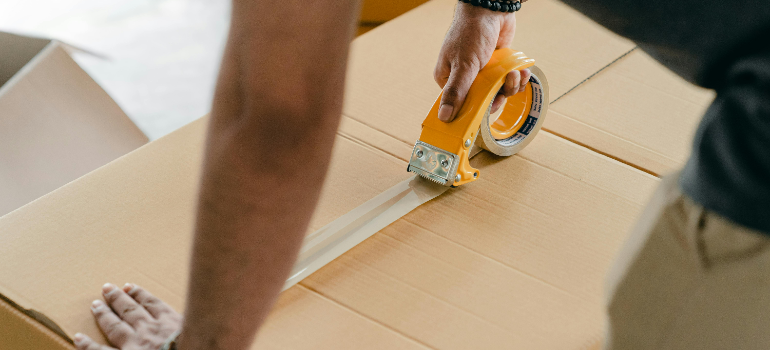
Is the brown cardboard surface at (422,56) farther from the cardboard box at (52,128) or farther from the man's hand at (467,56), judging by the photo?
the cardboard box at (52,128)

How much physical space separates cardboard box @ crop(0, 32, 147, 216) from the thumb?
2.17ft

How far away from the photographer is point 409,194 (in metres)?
0.94

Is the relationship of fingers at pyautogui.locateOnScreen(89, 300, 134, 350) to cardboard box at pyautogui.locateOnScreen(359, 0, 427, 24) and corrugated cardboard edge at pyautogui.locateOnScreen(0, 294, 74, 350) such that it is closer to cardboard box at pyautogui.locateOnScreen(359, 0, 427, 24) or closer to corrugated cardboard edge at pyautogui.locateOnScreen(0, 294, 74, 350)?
corrugated cardboard edge at pyautogui.locateOnScreen(0, 294, 74, 350)

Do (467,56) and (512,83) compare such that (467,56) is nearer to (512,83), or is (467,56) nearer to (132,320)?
(512,83)

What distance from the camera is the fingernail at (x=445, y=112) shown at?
0.92 metres

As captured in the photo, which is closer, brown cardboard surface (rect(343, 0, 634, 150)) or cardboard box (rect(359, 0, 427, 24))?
brown cardboard surface (rect(343, 0, 634, 150))

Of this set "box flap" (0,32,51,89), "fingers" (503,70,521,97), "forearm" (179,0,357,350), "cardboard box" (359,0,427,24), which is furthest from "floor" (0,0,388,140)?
"forearm" (179,0,357,350)

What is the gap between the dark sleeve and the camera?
1.19ft

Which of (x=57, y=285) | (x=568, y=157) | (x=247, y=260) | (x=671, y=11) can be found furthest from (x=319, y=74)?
(x=568, y=157)

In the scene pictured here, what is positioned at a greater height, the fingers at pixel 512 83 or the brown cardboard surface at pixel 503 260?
the fingers at pixel 512 83

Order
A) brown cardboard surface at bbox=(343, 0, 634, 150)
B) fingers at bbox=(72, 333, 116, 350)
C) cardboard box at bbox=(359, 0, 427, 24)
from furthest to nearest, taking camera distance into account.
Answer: cardboard box at bbox=(359, 0, 427, 24) < brown cardboard surface at bbox=(343, 0, 634, 150) < fingers at bbox=(72, 333, 116, 350)

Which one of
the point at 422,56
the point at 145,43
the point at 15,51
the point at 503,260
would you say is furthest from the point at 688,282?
the point at 145,43

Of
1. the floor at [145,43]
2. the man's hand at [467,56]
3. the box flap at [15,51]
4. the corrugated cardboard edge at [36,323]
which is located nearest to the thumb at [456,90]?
the man's hand at [467,56]

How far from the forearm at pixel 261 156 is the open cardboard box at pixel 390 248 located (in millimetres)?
298
